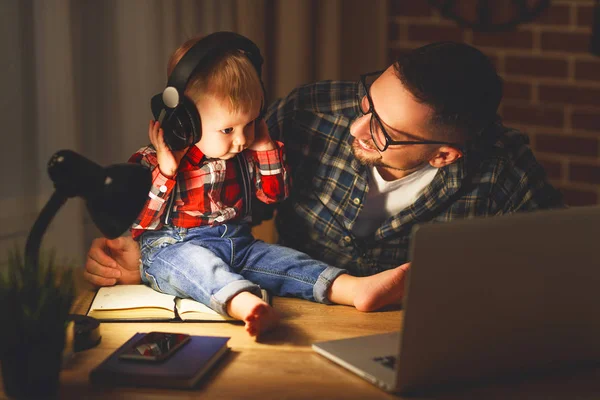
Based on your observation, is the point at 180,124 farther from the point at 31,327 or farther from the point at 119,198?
the point at 31,327

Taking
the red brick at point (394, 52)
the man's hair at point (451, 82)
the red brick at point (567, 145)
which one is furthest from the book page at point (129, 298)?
the red brick at point (567, 145)

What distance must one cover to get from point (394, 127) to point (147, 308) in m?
0.59

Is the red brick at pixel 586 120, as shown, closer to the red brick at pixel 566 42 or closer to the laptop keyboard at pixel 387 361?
the red brick at pixel 566 42

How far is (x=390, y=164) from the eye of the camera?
161 cm

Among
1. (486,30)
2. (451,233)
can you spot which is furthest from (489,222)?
(486,30)

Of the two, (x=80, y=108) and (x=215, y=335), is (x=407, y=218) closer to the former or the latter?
(x=215, y=335)

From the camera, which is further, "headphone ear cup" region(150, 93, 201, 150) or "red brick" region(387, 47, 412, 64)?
"red brick" region(387, 47, 412, 64)

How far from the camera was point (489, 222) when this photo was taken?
97 centimetres

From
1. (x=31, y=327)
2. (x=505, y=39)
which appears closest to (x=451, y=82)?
(x=31, y=327)

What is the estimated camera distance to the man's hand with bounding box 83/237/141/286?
145cm

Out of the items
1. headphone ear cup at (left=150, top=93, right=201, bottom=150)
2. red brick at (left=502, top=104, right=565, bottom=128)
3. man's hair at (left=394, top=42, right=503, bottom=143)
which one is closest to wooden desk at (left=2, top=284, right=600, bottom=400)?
headphone ear cup at (left=150, top=93, right=201, bottom=150)

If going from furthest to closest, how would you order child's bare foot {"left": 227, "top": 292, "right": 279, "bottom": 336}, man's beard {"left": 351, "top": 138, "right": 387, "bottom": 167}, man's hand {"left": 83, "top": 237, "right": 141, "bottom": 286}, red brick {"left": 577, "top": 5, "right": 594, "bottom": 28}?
red brick {"left": 577, "top": 5, "right": 594, "bottom": 28}, man's beard {"left": 351, "top": 138, "right": 387, "bottom": 167}, man's hand {"left": 83, "top": 237, "right": 141, "bottom": 286}, child's bare foot {"left": 227, "top": 292, "right": 279, "bottom": 336}

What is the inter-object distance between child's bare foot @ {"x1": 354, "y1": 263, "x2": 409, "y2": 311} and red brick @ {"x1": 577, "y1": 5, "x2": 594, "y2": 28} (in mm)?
1527

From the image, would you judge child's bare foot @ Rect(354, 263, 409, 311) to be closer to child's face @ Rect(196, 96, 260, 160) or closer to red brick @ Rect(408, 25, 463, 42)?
child's face @ Rect(196, 96, 260, 160)
